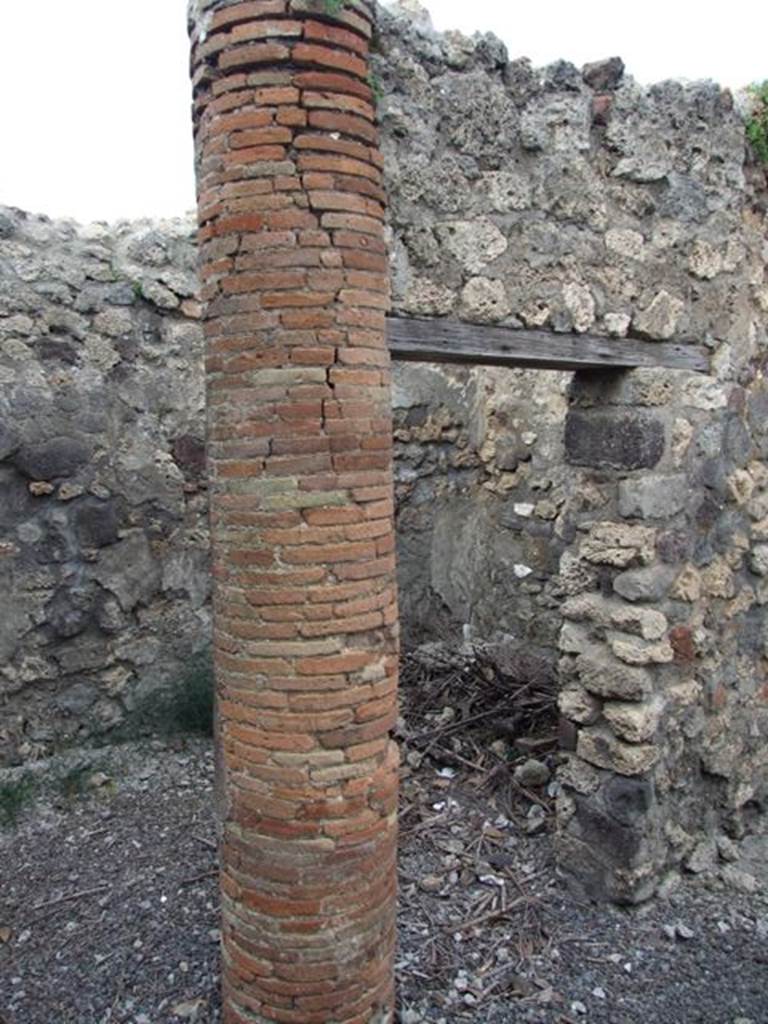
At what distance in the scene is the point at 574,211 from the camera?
11.2 ft

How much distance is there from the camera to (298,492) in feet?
8.35

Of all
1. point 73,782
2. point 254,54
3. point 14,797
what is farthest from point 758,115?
point 14,797

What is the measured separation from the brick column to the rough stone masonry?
0.48 meters

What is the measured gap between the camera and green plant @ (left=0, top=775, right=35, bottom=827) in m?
4.38

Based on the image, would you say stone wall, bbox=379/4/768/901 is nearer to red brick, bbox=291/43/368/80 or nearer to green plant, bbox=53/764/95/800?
red brick, bbox=291/43/368/80

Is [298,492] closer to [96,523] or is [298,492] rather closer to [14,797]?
[96,523]

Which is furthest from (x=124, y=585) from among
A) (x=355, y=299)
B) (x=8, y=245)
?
(x=355, y=299)

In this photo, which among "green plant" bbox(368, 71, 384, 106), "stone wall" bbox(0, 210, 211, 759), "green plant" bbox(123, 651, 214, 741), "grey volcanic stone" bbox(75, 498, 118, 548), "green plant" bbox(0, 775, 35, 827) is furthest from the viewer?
"green plant" bbox(123, 651, 214, 741)

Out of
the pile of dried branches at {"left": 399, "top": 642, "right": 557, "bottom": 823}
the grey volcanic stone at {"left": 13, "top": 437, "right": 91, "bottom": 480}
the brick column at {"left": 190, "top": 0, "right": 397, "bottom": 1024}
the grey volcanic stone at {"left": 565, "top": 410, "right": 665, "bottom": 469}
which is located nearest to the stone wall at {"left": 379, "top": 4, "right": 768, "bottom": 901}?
the grey volcanic stone at {"left": 565, "top": 410, "right": 665, "bottom": 469}

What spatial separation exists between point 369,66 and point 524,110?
0.84m

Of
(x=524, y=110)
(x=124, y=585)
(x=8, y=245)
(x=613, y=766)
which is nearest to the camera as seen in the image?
(x=524, y=110)

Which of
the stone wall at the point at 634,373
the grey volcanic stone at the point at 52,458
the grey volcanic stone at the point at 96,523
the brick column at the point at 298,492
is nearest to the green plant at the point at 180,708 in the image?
the grey volcanic stone at the point at 96,523

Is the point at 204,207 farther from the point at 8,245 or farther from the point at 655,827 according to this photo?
the point at 655,827

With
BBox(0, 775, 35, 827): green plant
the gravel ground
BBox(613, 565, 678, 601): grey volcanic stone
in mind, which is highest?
BBox(613, 565, 678, 601): grey volcanic stone
